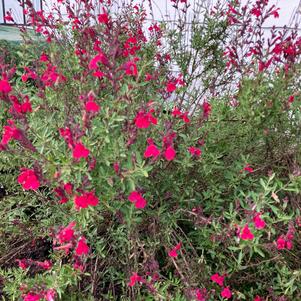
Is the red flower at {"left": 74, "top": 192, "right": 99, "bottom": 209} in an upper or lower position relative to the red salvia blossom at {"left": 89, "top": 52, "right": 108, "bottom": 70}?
lower

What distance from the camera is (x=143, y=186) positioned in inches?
72.1

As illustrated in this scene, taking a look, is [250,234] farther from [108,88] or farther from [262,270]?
[108,88]

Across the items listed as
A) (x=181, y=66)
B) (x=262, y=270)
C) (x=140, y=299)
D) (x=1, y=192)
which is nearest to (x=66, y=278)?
(x=140, y=299)

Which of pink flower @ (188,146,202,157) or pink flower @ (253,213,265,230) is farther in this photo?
pink flower @ (188,146,202,157)

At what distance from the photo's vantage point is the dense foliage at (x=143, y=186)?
152 centimetres

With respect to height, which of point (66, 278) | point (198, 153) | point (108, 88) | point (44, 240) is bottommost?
point (44, 240)

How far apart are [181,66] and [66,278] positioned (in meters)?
2.49

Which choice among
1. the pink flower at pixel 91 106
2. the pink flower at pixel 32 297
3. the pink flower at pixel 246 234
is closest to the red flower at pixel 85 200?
the pink flower at pixel 91 106

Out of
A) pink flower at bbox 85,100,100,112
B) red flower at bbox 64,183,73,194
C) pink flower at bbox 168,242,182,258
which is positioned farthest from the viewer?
pink flower at bbox 168,242,182,258

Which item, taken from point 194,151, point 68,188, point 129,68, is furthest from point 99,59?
point 194,151

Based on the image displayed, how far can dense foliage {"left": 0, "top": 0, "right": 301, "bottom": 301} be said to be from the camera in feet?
4.99

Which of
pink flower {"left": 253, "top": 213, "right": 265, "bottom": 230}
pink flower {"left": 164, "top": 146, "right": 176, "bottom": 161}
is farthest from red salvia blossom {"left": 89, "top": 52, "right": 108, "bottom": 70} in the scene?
pink flower {"left": 253, "top": 213, "right": 265, "bottom": 230}

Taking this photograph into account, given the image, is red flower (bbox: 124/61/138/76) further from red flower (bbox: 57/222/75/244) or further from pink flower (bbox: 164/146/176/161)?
red flower (bbox: 57/222/75/244)

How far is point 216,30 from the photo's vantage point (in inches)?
145
